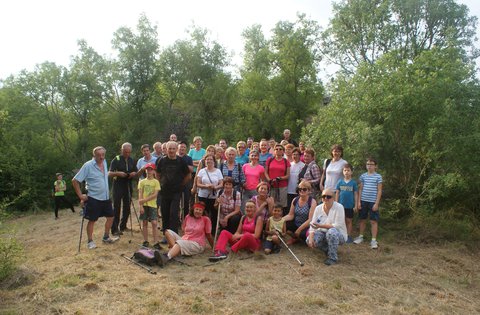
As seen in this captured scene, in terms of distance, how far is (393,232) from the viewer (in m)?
8.59

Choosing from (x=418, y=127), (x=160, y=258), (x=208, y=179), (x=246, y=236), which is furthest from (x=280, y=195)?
(x=418, y=127)

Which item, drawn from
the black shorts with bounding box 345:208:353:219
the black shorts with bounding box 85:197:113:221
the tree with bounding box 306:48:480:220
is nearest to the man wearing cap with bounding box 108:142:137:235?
the black shorts with bounding box 85:197:113:221

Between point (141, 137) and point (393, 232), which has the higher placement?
point (141, 137)

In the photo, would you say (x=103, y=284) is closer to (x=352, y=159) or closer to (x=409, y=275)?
(x=409, y=275)

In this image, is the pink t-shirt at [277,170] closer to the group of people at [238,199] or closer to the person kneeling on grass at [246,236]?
the group of people at [238,199]

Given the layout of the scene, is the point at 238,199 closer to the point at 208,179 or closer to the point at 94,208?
the point at 208,179

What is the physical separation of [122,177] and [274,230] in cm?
335

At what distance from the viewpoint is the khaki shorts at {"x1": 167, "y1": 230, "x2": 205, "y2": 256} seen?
6.67 metres

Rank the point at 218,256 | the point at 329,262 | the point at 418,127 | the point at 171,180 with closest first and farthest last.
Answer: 1. the point at 329,262
2. the point at 218,256
3. the point at 171,180
4. the point at 418,127

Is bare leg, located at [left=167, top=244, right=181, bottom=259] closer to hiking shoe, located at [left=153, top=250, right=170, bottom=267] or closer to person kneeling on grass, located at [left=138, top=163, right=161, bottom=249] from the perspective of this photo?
hiking shoe, located at [left=153, top=250, right=170, bottom=267]

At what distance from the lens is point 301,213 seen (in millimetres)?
7176

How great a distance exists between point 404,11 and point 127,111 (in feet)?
66.4

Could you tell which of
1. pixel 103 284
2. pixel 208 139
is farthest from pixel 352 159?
pixel 208 139

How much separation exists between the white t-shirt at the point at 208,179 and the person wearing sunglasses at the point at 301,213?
147cm
